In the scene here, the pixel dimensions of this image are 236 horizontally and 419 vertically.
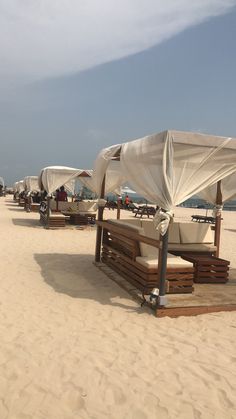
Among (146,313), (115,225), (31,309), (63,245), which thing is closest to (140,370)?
(146,313)

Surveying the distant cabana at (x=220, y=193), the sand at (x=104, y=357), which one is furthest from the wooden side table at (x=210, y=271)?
the sand at (x=104, y=357)

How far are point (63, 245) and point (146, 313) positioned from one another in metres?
6.00

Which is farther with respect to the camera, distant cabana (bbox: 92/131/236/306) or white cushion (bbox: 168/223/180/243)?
white cushion (bbox: 168/223/180/243)

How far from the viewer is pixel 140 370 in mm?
3775

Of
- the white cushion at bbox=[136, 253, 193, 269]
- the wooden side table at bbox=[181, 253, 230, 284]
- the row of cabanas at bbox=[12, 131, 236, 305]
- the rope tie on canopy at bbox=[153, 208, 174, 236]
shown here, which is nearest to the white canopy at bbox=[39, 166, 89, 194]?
the wooden side table at bbox=[181, 253, 230, 284]

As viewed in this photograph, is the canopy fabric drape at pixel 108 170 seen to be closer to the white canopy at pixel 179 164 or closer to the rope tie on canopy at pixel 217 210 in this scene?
the white canopy at pixel 179 164

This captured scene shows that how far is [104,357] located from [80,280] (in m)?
3.15

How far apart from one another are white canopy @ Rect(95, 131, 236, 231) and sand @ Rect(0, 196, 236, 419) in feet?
5.83

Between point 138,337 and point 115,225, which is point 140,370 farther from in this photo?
point 115,225

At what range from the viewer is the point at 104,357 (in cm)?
403

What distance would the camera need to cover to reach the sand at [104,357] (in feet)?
10.4

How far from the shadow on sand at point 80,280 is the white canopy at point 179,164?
174cm

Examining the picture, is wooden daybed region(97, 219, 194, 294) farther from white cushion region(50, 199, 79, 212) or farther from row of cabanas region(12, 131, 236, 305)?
white cushion region(50, 199, 79, 212)

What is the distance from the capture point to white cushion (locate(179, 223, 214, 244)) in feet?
26.8
